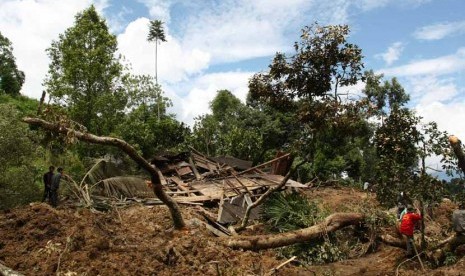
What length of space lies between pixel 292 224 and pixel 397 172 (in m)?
4.22

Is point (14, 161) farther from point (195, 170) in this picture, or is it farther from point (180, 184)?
point (195, 170)

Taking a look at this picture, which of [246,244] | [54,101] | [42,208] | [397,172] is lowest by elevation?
[246,244]

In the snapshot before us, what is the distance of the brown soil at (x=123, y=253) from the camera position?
769cm

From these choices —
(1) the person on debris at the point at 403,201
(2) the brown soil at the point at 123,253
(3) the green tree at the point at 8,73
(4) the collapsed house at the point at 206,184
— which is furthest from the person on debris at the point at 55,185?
(3) the green tree at the point at 8,73

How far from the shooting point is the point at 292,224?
13.1 metres

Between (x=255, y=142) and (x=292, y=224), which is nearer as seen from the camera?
(x=292, y=224)

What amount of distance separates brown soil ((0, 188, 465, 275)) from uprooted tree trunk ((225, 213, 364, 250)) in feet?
1.54

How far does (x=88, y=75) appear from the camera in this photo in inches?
790

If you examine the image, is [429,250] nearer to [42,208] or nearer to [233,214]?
[233,214]

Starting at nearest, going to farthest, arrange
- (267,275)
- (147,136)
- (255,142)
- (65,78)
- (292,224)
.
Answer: (267,275) → (292,224) → (65,78) → (147,136) → (255,142)

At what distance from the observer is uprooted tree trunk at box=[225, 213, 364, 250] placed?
10766mm

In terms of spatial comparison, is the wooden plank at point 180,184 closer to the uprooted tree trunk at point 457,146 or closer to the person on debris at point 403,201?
the person on debris at point 403,201

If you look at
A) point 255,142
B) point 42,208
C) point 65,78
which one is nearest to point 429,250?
point 42,208

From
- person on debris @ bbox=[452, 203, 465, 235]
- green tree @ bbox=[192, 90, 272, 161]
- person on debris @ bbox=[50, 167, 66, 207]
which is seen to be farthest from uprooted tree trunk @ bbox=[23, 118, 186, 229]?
green tree @ bbox=[192, 90, 272, 161]
